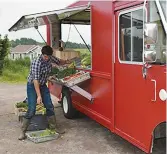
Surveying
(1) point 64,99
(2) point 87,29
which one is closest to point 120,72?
(2) point 87,29

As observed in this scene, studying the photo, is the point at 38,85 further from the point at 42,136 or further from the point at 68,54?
the point at 68,54

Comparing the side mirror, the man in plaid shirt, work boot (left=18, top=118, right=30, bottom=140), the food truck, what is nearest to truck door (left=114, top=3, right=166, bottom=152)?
the food truck

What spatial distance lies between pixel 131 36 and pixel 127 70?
52cm

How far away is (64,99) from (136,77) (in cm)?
362

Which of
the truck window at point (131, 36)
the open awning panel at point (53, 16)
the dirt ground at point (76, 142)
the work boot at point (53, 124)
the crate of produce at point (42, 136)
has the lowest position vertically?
the dirt ground at point (76, 142)

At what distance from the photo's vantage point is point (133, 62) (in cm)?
475

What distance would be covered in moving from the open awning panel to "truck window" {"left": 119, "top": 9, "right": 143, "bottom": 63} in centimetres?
150

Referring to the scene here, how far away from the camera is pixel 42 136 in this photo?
6195mm

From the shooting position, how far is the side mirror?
3827 mm

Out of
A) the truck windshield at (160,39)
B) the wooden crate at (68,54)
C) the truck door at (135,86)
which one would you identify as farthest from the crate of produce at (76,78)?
the truck windshield at (160,39)

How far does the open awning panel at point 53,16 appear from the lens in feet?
21.1

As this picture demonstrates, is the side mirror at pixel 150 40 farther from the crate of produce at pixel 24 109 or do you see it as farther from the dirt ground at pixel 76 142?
the crate of produce at pixel 24 109

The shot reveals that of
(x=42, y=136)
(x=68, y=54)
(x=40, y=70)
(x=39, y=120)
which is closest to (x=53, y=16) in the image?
(x=68, y=54)

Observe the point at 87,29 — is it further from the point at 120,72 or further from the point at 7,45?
the point at 7,45
